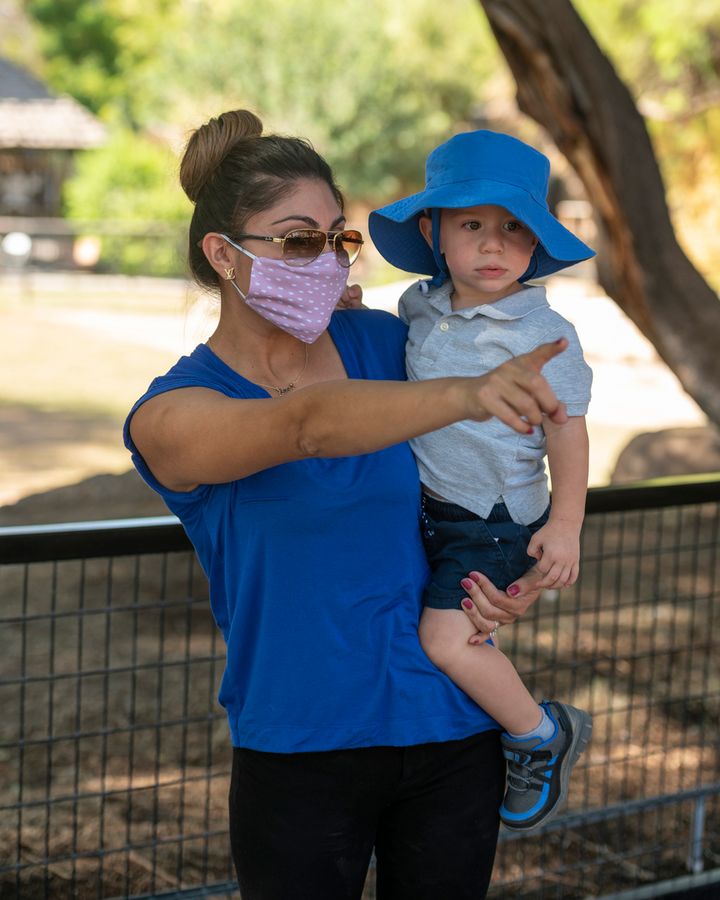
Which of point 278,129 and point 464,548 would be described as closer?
point 464,548

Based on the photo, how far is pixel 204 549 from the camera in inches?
80.6

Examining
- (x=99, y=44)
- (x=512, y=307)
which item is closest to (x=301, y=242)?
(x=512, y=307)

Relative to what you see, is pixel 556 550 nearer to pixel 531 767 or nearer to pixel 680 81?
pixel 531 767

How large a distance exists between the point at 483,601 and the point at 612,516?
604 centimetres

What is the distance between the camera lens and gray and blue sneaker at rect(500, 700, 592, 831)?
2.06m

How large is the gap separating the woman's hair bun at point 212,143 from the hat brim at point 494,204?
0.27m

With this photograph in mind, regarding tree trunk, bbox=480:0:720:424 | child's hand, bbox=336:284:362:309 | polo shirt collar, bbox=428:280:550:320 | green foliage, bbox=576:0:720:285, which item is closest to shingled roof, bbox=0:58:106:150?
green foliage, bbox=576:0:720:285

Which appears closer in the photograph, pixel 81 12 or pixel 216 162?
pixel 216 162

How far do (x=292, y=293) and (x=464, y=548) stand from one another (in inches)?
19.3

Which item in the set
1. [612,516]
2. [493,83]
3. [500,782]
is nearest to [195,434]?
[500,782]

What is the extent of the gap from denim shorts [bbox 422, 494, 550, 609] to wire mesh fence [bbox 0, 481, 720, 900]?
46 cm

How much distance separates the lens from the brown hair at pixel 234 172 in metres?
2.03

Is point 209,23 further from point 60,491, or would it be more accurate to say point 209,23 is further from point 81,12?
point 60,491

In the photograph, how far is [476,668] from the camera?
6.52 feet
